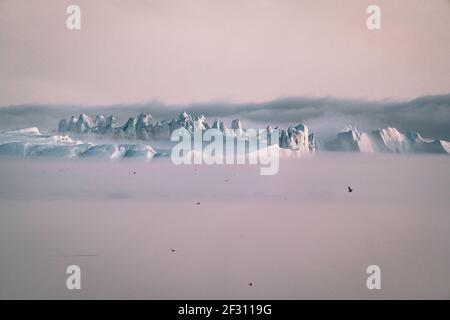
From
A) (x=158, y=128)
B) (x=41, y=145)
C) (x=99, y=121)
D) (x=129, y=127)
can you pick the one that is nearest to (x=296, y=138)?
(x=158, y=128)

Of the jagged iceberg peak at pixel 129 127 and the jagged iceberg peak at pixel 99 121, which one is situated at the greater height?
the jagged iceberg peak at pixel 99 121

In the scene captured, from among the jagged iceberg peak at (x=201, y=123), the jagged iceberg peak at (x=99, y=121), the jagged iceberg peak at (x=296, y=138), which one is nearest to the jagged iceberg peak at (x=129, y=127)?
the jagged iceberg peak at (x=99, y=121)

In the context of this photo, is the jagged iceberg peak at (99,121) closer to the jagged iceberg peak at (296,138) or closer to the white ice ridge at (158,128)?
the white ice ridge at (158,128)

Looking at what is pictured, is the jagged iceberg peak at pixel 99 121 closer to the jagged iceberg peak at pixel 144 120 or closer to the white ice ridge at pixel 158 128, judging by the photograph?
the white ice ridge at pixel 158 128

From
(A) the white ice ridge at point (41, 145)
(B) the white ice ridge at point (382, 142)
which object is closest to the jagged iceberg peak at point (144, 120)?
(A) the white ice ridge at point (41, 145)

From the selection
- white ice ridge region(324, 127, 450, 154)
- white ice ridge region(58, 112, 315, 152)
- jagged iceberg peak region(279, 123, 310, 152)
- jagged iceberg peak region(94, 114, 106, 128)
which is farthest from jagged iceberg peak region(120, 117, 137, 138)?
white ice ridge region(324, 127, 450, 154)

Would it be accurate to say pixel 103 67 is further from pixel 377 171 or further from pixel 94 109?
pixel 377 171

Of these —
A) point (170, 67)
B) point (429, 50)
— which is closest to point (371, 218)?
point (429, 50)

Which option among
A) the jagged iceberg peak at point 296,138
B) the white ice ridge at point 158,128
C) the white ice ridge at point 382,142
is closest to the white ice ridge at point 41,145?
the white ice ridge at point 158,128

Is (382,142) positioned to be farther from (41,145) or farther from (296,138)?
(41,145)

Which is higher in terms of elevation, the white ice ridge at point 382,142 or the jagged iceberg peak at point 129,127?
the jagged iceberg peak at point 129,127
